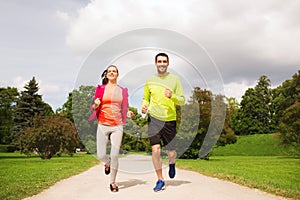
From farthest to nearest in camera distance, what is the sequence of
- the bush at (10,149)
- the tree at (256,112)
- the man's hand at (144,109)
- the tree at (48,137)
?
the tree at (256,112), the bush at (10,149), the tree at (48,137), the man's hand at (144,109)

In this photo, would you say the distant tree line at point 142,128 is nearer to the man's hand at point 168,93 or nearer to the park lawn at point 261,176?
the park lawn at point 261,176

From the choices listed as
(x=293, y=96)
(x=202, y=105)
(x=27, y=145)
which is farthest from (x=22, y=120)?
(x=293, y=96)

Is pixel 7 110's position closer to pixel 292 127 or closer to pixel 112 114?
pixel 292 127

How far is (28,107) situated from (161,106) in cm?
4499

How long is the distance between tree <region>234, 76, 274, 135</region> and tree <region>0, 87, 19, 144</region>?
41.4m

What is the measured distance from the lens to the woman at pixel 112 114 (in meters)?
5.95

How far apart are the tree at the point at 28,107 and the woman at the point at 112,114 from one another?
41931 millimetres

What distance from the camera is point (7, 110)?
161 ft

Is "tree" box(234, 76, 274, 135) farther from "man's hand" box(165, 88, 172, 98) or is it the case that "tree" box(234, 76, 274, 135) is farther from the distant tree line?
Result: "man's hand" box(165, 88, 172, 98)

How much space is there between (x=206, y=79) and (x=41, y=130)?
17738mm

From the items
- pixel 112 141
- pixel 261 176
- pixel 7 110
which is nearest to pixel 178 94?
pixel 112 141

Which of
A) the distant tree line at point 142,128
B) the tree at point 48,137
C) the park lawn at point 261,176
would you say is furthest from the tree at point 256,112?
the park lawn at point 261,176

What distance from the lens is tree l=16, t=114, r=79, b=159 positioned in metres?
23.9

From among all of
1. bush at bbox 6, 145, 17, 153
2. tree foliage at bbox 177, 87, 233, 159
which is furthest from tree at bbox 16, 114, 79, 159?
bush at bbox 6, 145, 17, 153
